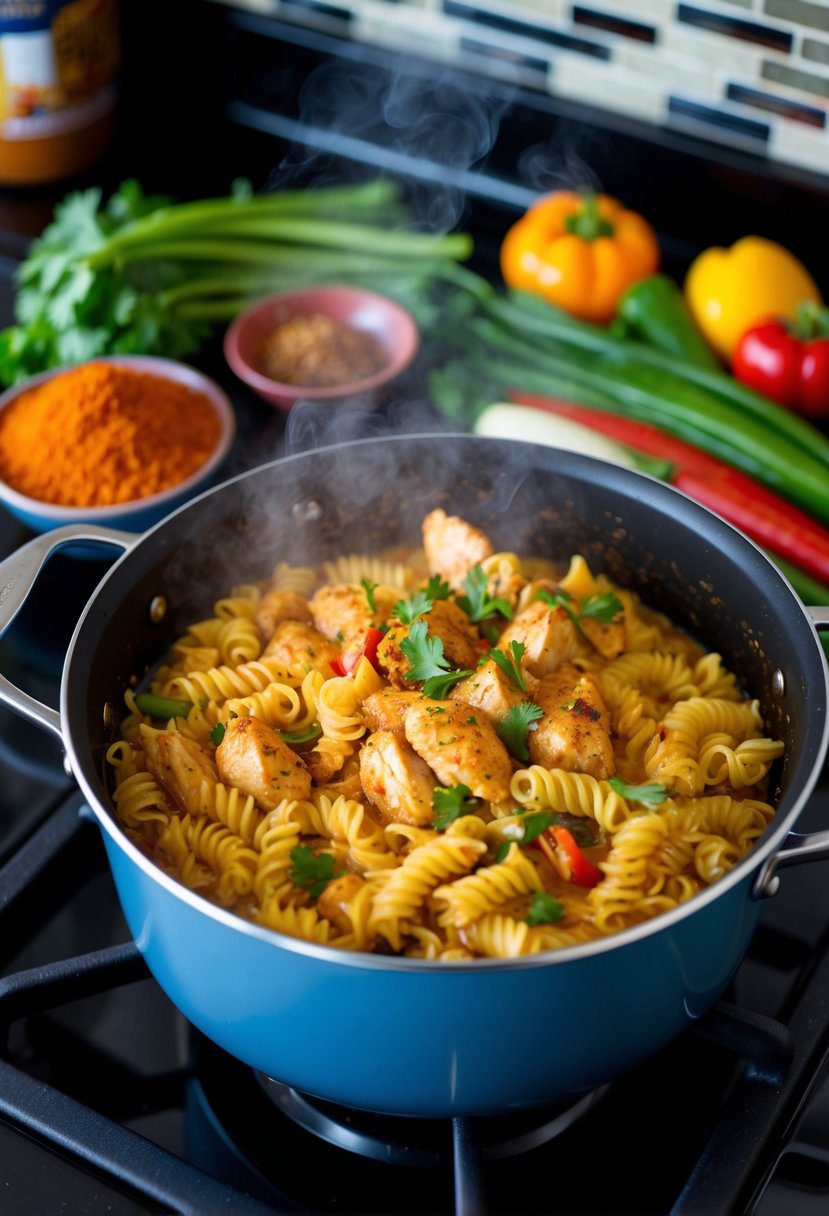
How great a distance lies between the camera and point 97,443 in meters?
2.63

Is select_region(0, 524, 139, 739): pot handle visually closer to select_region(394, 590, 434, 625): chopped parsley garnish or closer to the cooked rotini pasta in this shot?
the cooked rotini pasta

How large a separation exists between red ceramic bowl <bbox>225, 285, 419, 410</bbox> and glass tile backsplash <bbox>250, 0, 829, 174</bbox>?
0.71m

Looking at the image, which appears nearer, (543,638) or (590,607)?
(543,638)

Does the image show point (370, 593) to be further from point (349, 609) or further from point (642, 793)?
point (642, 793)

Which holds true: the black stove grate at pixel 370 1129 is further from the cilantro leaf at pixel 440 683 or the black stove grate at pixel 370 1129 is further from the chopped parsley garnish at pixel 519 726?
the cilantro leaf at pixel 440 683

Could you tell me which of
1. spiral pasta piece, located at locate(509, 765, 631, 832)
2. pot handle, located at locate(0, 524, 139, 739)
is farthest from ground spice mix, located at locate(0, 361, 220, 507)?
spiral pasta piece, located at locate(509, 765, 631, 832)

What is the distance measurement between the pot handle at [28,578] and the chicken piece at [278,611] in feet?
0.99

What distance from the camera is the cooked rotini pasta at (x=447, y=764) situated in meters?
1.68

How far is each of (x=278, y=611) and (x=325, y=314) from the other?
1.19 m

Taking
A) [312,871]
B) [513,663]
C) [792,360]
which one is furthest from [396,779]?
[792,360]

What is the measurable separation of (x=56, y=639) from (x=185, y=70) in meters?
1.99

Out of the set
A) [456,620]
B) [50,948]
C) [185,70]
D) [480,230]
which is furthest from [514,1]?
[50,948]

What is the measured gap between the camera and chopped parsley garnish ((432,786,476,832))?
5.78 feet

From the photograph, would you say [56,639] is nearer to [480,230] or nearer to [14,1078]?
[14,1078]
